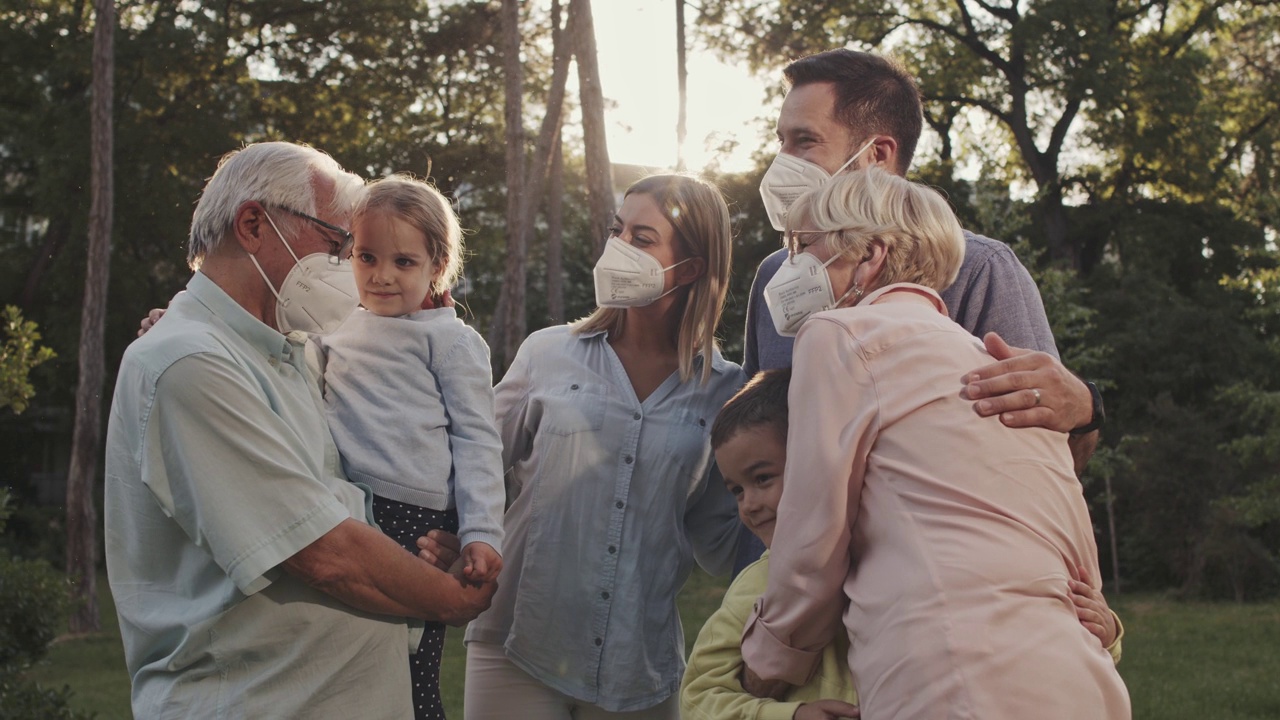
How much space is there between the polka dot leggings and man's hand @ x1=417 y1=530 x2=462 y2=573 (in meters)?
0.05

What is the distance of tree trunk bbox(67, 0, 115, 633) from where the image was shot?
19.9m

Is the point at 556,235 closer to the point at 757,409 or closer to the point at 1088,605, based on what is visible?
the point at 757,409

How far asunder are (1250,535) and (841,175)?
21.1 m

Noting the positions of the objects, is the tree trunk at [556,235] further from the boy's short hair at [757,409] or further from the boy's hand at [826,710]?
the boy's hand at [826,710]

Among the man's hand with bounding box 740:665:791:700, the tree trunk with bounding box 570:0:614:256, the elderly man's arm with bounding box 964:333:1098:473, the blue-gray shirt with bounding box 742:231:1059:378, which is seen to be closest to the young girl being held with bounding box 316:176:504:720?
the man's hand with bounding box 740:665:791:700

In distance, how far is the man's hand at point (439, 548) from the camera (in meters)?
3.19

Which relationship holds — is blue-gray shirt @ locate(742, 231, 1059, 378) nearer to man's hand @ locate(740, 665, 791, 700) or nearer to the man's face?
the man's face

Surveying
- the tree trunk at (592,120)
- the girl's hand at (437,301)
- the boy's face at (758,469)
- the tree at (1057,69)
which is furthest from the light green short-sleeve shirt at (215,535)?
the tree at (1057,69)

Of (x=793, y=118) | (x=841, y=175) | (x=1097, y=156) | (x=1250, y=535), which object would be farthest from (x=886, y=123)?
(x=1097, y=156)

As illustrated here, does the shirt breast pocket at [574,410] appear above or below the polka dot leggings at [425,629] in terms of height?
above

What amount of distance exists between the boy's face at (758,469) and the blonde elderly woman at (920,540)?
0.34 metres

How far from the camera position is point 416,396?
340 cm

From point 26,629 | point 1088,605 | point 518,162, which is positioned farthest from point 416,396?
point 518,162

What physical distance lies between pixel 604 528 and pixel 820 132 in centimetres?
130
